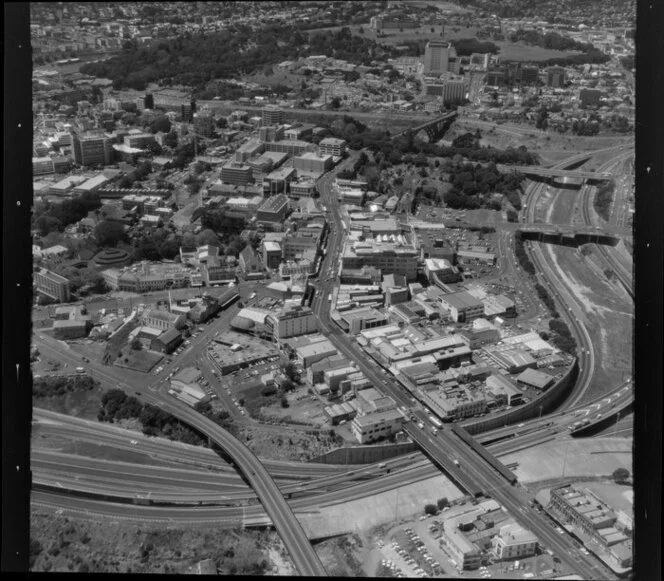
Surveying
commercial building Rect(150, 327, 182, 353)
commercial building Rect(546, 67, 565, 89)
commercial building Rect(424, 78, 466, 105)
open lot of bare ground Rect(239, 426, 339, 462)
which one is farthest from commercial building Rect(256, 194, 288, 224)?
commercial building Rect(546, 67, 565, 89)

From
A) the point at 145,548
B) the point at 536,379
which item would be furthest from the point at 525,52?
the point at 145,548

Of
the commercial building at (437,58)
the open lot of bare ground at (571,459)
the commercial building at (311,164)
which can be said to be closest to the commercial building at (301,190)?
the commercial building at (311,164)

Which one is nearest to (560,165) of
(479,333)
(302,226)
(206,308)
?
(302,226)

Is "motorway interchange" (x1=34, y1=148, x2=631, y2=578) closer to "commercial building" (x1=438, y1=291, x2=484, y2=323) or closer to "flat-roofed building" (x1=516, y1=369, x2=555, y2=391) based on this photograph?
"flat-roofed building" (x1=516, y1=369, x2=555, y2=391)

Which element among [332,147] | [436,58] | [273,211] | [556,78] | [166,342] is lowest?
[166,342]

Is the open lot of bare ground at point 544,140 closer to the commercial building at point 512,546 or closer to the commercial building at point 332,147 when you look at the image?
the commercial building at point 332,147

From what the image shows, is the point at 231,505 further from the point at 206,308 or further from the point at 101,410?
the point at 206,308

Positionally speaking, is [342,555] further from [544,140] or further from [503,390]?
[544,140]
